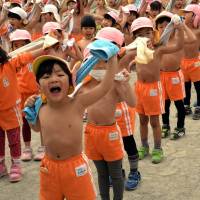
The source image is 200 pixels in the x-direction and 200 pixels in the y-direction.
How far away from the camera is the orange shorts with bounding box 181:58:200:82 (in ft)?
21.4

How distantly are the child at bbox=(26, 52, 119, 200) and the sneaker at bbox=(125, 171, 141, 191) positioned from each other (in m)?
1.29

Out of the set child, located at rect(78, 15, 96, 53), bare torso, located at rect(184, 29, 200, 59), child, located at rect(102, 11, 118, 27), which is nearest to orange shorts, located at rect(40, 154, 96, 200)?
child, located at rect(78, 15, 96, 53)

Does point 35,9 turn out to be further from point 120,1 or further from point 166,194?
point 166,194

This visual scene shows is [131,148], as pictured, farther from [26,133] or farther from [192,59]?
[192,59]

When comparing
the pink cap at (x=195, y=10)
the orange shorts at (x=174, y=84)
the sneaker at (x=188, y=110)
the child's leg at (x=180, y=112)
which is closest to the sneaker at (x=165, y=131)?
the child's leg at (x=180, y=112)

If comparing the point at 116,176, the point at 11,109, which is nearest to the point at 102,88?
the point at 116,176

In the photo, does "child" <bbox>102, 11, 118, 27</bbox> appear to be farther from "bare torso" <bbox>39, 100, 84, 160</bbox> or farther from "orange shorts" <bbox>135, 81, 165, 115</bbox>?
"bare torso" <bbox>39, 100, 84, 160</bbox>

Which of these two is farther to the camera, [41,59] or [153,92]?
[153,92]

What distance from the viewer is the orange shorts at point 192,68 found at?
21.4 ft

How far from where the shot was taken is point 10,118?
4898mm

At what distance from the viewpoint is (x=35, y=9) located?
25.3 feet

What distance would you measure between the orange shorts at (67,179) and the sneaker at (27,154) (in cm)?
226

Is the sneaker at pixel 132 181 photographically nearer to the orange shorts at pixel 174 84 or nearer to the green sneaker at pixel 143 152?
the green sneaker at pixel 143 152

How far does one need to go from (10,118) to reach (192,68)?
2972 millimetres
